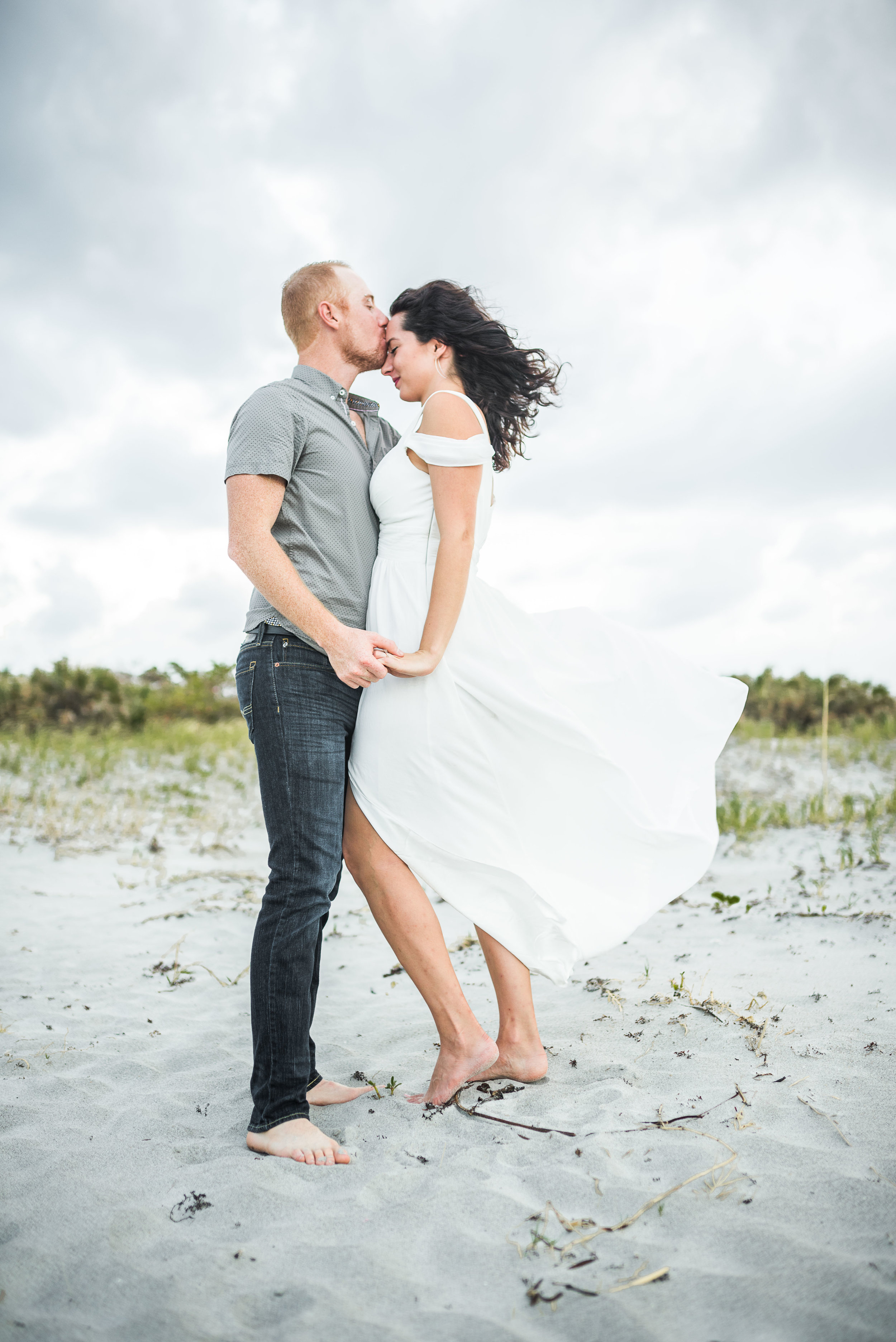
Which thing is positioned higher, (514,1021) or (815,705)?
(815,705)

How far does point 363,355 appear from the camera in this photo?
2811 millimetres

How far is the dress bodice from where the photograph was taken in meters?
2.55

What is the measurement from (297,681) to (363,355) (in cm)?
118

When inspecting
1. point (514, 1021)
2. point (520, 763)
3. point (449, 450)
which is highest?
point (449, 450)

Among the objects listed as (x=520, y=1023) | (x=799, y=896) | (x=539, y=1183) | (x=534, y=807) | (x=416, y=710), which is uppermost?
(x=416, y=710)

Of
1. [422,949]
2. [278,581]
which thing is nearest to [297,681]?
[278,581]

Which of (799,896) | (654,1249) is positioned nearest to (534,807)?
(654,1249)

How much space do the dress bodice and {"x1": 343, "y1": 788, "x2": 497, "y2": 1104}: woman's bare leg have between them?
2.67 ft

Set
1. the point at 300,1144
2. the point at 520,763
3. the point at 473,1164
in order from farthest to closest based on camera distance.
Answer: the point at 520,763, the point at 300,1144, the point at 473,1164

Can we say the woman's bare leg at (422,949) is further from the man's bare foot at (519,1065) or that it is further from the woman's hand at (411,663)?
the woman's hand at (411,663)

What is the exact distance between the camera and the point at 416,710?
2496mm

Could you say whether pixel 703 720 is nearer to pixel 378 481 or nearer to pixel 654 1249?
pixel 378 481

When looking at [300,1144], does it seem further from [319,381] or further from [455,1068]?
[319,381]

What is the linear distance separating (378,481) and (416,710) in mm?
735
